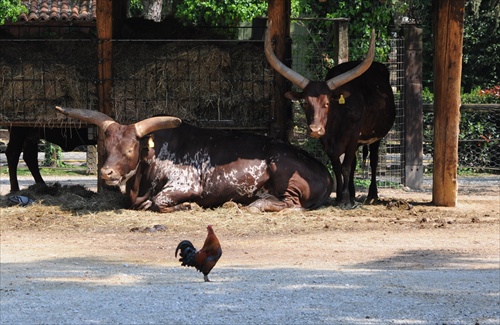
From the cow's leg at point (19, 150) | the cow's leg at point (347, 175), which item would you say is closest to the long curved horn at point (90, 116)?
the cow's leg at point (19, 150)

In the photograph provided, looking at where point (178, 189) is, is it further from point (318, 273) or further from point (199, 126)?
point (318, 273)

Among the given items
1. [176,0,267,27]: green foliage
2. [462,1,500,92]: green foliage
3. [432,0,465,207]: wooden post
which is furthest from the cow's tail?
[462,1,500,92]: green foliage

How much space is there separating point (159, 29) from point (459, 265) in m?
7.90

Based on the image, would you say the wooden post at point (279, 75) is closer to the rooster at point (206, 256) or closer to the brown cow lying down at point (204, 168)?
the brown cow lying down at point (204, 168)

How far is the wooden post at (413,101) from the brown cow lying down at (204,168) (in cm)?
369

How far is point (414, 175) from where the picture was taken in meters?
19.2

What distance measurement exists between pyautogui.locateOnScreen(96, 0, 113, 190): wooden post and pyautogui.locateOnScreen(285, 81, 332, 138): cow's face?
299 centimetres

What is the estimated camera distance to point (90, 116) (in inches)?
597

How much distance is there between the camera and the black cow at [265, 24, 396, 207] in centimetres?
1528

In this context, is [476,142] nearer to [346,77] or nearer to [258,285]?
[346,77]

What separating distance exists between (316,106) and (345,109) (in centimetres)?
71

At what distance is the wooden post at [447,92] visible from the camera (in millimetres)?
16094

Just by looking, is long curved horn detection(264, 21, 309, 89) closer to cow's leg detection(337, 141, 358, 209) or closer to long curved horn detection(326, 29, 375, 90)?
long curved horn detection(326, 29, 375, 90)

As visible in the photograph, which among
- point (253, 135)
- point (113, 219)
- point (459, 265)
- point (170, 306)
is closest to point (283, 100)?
point (253, 135)
